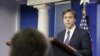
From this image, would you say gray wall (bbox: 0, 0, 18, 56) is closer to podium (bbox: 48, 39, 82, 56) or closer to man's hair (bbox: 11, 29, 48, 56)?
podium (bbox: 48, 39, 82, 56)

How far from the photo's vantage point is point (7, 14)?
9.07 meters

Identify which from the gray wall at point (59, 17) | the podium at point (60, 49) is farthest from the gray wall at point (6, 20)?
the podium at point (60, 49)

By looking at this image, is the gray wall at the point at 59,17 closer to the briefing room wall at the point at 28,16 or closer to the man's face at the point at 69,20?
the briefing room wall at the point at 28,16

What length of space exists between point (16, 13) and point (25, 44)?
8.47 m

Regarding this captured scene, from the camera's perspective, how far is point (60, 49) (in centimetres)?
138

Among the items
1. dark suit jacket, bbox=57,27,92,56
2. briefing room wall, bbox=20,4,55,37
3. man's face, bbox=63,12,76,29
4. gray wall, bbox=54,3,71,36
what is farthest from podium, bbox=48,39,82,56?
briefing room wall, bbox=20,4,55,37

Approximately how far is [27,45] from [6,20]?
8400 millimetres

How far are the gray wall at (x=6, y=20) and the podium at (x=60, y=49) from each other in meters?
7.65

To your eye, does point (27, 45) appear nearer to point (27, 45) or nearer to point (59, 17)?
point (27, 45)

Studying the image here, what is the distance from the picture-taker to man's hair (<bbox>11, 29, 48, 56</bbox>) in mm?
886

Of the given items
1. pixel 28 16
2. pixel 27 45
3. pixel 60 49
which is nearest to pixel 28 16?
pixel 28 16

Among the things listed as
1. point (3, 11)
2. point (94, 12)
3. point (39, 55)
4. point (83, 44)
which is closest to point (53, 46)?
point (39, 55)

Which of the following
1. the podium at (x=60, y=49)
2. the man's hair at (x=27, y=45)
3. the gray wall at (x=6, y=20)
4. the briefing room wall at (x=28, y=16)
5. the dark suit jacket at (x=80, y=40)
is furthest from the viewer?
the briefing room wall at (x=28, y=16)

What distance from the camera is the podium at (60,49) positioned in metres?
1.31
